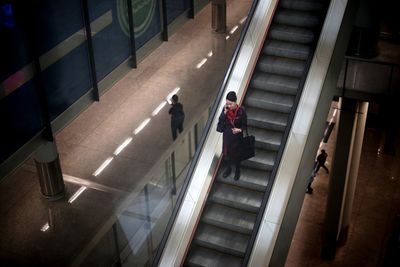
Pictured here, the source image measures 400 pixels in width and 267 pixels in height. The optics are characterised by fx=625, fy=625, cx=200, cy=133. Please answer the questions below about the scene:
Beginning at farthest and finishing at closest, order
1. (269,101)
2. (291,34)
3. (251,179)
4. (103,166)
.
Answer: (103,166) < (291,34) < (269,101) < (251,179)

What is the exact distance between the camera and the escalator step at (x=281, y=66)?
1295cm

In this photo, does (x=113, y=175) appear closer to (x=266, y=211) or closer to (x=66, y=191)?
(x=66, y=191)

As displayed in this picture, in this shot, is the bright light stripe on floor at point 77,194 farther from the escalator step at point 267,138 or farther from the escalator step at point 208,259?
the escalator step at point 267,138

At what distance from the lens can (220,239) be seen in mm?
11586

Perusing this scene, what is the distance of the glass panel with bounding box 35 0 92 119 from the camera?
12.7 metres

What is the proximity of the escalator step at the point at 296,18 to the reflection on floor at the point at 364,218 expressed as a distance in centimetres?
638

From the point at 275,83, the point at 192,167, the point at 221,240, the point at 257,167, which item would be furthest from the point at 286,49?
the point at 221,240

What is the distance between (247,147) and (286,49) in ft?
9.61

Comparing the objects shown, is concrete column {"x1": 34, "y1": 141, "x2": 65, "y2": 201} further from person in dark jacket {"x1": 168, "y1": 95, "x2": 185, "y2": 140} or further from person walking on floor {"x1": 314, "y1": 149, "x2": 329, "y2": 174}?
person walking on floor {"x1": 314, "y1": 149, "x2": 329, "y2": 174}

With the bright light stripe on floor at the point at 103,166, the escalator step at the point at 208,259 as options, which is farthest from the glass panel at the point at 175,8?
the escalator step at the point at 208,259

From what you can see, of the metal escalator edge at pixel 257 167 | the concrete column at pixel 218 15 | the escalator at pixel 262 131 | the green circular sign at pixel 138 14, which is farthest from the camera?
the concrete column at pixel 218 15

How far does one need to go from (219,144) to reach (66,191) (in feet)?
Result: 18.6

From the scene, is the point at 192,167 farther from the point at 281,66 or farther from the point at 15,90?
the point at 15,90

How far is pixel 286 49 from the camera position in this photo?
13.2 metres
